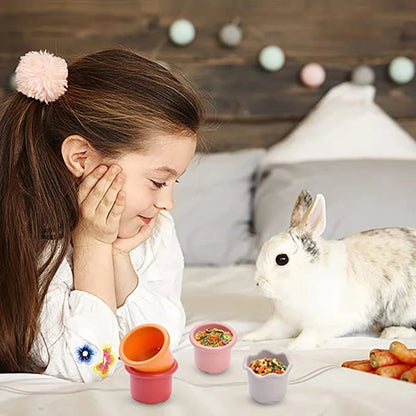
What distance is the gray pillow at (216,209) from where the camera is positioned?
6.24ft

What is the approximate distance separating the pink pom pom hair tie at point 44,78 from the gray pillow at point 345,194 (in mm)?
844

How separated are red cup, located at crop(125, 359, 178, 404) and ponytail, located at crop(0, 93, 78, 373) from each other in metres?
0.31

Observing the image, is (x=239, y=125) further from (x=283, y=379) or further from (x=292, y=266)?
(x=283, y=379)

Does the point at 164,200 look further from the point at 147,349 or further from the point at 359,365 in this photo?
the point at 359,365

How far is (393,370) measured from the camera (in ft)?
3.15

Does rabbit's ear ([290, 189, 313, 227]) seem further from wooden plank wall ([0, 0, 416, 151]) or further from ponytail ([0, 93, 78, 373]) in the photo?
wooden plank wall ([0, 0, 416, 151])

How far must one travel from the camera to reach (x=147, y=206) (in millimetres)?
1143

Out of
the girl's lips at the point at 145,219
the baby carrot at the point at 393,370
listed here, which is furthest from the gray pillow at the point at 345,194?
the baby carrot at the point at 393,370

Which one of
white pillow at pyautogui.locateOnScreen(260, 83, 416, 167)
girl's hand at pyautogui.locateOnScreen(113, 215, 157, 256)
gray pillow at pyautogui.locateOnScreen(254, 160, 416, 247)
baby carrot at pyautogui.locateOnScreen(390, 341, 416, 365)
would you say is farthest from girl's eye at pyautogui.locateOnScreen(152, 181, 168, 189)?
white pillow at pyautogui.locateOnScreen(260, 83, 416, 167)

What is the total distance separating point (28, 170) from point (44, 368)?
13.6 inches

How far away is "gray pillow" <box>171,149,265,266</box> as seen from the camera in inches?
74.9

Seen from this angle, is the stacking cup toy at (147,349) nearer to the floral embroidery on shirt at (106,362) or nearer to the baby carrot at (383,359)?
the floral embroidery on shirt at (106,362)

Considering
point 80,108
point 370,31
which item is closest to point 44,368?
point 80,108

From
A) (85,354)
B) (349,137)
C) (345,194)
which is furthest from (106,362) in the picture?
(349,137)
